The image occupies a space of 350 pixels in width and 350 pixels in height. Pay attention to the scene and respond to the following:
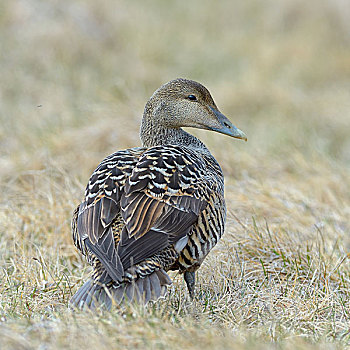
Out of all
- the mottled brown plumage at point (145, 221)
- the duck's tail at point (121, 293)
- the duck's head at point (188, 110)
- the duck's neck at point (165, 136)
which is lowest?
the duck's tail at point (121, 293)

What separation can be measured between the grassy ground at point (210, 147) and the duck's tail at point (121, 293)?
0.23ft

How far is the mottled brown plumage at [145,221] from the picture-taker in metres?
2.66

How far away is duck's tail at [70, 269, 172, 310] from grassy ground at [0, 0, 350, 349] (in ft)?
0.23

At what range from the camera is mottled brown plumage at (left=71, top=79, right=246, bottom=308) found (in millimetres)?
2656

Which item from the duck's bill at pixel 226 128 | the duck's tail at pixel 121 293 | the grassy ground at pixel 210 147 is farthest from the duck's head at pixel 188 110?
the duck's tail at pixel 121 293

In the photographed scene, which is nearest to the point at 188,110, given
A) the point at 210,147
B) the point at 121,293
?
the point at 121,293

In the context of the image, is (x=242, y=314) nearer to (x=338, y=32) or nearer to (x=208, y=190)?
(x=208, y=190)

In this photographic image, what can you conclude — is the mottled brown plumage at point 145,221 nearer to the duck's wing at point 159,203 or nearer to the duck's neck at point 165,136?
the duck's wing at point 159,203

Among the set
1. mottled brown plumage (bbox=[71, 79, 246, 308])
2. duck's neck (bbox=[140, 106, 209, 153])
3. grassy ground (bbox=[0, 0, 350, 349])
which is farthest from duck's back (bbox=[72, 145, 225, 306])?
duck's neck (bbox=[140, 106, 209, 153])

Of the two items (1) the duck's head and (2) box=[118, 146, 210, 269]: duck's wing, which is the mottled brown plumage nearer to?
(2) box=[118, 146, 210, 269]: duck's wing

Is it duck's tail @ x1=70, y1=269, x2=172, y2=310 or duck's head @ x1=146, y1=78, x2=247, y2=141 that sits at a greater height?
duck's head @ x1=146, y1=78, x2=247, y2=141

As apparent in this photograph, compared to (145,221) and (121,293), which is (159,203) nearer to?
(145,221)

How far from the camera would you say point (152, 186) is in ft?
9.55

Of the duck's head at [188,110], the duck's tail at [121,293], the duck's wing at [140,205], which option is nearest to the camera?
the duck's tail at [121,293]
